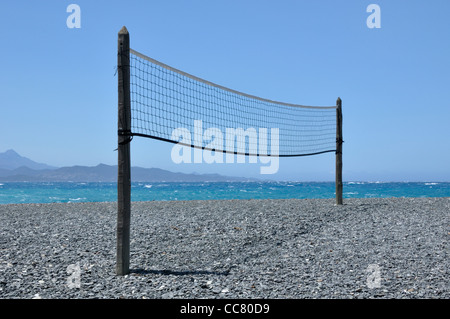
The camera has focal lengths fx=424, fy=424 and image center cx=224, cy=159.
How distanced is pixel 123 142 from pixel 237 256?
2.22 m

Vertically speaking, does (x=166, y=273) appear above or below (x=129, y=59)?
below

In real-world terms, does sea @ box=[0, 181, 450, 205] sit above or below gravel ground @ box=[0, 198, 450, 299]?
below

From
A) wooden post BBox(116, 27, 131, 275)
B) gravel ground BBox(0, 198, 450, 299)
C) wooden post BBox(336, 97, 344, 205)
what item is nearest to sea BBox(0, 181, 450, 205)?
wooden post BBox(336, 97, 344, 205)

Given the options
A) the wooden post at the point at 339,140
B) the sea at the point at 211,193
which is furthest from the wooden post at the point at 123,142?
the sea at the point at 211,193

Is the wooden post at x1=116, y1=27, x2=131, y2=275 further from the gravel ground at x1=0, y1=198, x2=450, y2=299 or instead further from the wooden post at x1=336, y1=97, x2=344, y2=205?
the wooden post at x1=336, y1=97, x2=344, y2=205

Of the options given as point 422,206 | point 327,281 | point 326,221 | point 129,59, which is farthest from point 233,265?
point 422,206

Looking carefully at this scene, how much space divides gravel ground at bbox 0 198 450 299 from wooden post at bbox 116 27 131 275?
47cm

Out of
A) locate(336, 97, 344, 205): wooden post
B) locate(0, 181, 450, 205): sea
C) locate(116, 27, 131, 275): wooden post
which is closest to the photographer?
locate(116, 27, 131, 275): wooden post

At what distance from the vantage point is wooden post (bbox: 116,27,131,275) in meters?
4.79

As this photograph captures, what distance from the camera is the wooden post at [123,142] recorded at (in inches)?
188
